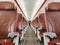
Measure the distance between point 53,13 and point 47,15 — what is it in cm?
17

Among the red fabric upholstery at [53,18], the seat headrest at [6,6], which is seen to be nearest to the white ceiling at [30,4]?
the red fabric upholstery at [53,18]

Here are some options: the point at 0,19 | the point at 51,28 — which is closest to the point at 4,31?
the point at 0,19

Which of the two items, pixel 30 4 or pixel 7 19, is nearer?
pixel 30 4

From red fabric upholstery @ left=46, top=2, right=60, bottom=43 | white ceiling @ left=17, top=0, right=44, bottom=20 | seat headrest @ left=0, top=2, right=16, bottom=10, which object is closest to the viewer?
white ceiling @ left=17, top=0, right=44, bottom=20

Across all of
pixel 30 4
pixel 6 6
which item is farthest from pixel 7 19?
pixel 30 4

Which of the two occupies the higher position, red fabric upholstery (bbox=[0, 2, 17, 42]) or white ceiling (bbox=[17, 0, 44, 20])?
white ceiling (bbox=[17, 0, 44, 20])

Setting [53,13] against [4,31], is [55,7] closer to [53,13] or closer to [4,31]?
[53,13]

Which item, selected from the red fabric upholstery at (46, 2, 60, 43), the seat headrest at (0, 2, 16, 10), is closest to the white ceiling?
the red fabric upholstery at (46, 2, 60, 43)

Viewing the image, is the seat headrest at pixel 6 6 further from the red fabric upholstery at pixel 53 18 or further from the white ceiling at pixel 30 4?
the white ceiling at pixel 30 4

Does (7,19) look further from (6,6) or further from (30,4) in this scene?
(30,4)

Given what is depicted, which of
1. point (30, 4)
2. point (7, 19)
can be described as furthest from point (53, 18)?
point (30, 4)

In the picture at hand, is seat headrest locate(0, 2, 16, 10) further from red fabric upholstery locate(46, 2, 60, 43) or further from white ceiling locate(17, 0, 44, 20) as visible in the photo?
white ceiling locate(17, 0, 44, 20)

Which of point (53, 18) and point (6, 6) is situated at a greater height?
point (6, 6)

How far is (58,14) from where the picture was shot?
10.6 feet
